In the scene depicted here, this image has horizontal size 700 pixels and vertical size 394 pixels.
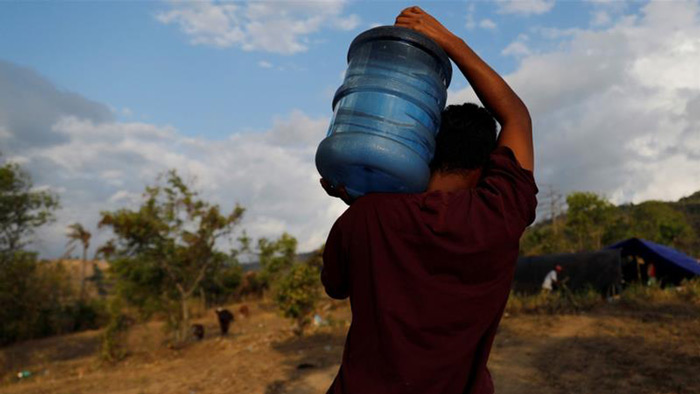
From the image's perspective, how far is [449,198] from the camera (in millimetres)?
1328

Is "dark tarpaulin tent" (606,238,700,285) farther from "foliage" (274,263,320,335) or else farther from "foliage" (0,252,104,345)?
"foliage" (0,252,104,345)

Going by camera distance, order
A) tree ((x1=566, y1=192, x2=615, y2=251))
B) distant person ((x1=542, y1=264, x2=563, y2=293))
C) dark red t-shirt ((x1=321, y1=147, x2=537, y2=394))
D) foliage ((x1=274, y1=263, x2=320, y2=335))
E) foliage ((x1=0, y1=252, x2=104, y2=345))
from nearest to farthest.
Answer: dark red t-shirt ((x1=321, y1=147, x2=537, y2=394))
foliage ((x1=274, y1=263, x2=320, y2=335))
distant person ((x1=542, y1=264, x2=563, y2=293))
foliage ((x1=0, y1=252, x2=104, y2=345))
tree ((x1=566, y1=192, x2=615, y2=251))

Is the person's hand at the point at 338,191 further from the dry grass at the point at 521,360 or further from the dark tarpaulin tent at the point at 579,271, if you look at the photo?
the dark tarpaulin tent at the point at 579,271

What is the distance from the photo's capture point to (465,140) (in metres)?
1.48

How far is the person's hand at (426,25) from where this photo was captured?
1593 millimetres

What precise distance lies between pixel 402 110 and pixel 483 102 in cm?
24

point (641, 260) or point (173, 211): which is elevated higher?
point (173, 211)

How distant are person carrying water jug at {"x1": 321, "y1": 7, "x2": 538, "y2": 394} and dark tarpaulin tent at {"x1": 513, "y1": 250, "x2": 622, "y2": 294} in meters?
12.6

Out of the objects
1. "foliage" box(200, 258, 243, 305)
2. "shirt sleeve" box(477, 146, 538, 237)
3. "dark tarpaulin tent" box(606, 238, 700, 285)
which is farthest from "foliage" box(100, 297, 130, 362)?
"dark tarpaulin tent" box(606, 238, 700, 285)

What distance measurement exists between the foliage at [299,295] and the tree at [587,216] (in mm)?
15468

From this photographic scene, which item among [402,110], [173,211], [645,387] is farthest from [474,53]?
[173,211]

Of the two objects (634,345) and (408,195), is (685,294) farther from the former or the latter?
(408,195)

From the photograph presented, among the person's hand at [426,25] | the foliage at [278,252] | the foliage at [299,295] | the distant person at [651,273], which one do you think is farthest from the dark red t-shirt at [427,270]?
the foliage at [278,252]

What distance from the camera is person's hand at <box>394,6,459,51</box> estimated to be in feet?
5.23
